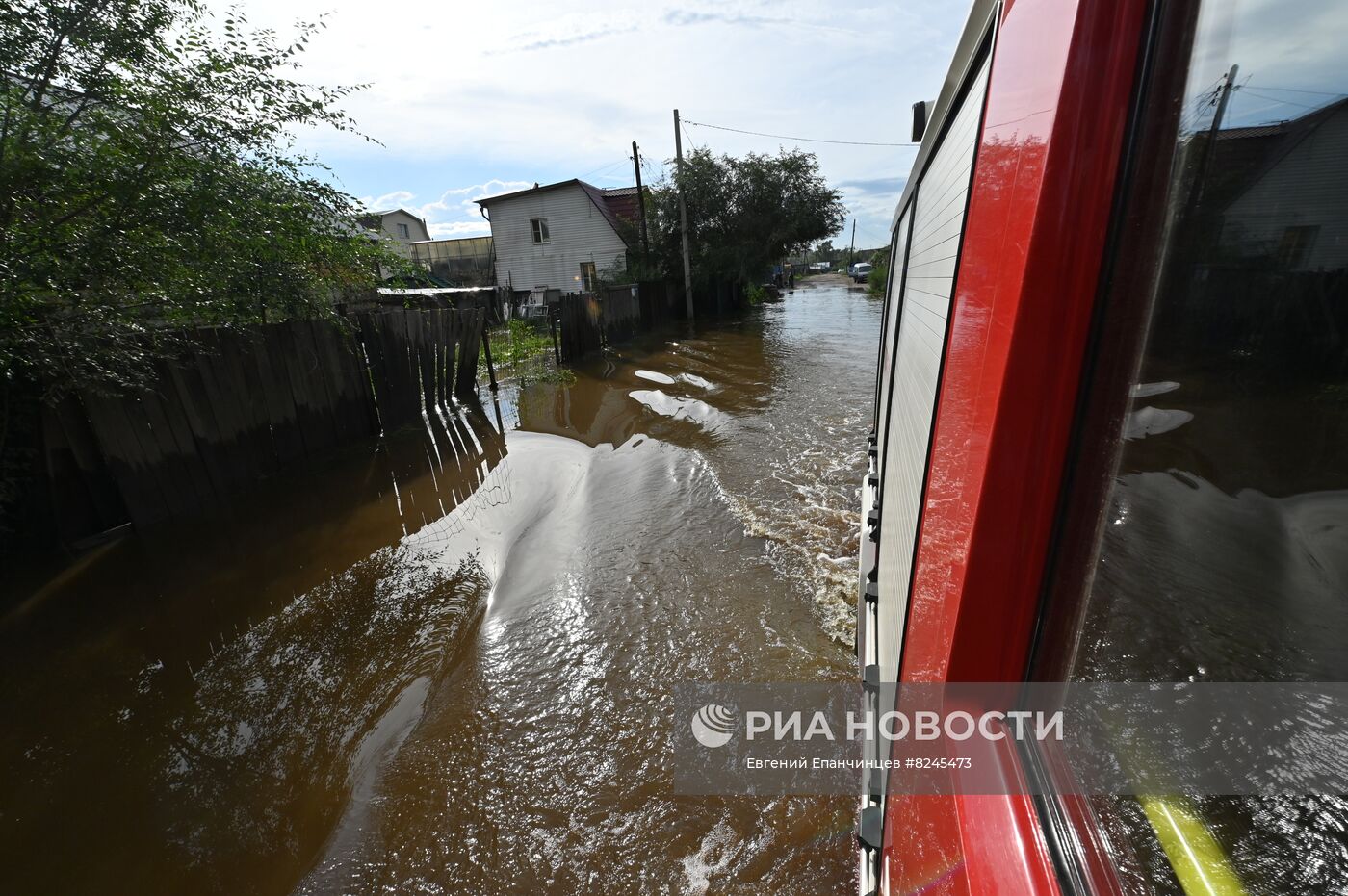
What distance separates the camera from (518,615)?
3.79 meters

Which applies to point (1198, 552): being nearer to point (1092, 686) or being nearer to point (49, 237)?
point (1092, 686)

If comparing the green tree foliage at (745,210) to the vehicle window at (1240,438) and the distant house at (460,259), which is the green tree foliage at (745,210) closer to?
the distant house at (460,259)

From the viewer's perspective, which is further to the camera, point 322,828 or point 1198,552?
point 322,828

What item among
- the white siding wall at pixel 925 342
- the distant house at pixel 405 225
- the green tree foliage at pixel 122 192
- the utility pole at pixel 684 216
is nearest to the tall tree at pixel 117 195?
the green tree foliage at pixel 122 192

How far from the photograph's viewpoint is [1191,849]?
52 centimetres

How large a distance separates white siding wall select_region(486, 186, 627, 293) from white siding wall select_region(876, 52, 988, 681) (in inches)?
927

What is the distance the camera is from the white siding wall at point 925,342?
112 centimetres

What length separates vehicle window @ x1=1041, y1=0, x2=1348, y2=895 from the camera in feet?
Answer: 1.40

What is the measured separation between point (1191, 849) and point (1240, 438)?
38 centimetres

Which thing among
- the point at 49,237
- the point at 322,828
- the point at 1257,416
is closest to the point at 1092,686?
the point at 1257,416

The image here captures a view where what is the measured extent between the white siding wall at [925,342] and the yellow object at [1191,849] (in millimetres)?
613

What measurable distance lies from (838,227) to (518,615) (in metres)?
23.2

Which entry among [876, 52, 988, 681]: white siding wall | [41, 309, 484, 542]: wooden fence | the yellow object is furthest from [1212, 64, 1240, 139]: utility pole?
[41, 309, 484, 542]: wooden fence

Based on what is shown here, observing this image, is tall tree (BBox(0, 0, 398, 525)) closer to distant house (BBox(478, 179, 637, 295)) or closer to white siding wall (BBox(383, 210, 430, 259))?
distant house (BBox(478, 179, 637, 295))
